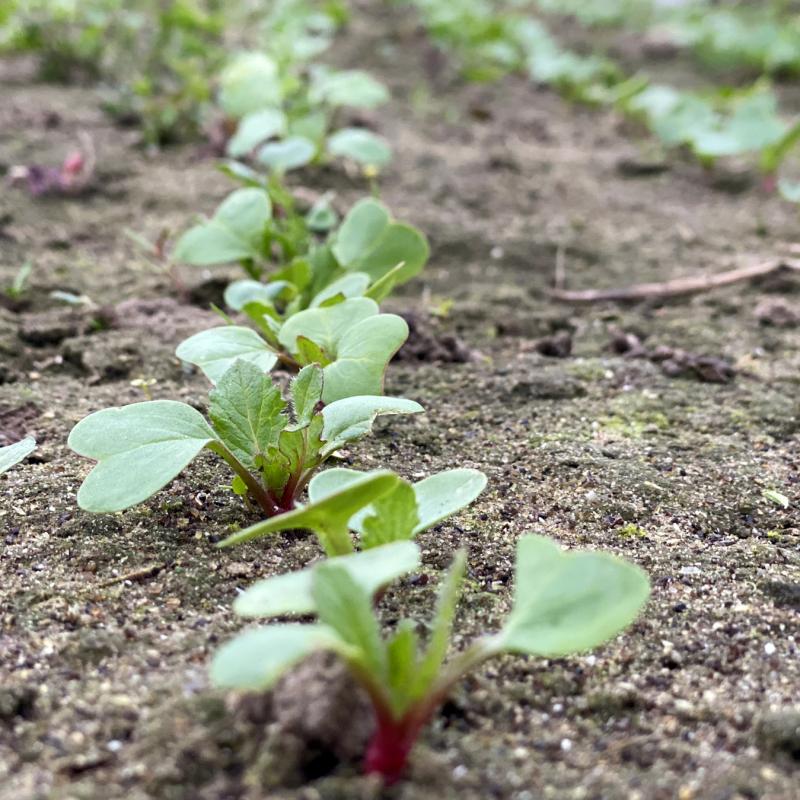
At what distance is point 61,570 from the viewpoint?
49.9 inches

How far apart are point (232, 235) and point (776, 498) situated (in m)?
1.23

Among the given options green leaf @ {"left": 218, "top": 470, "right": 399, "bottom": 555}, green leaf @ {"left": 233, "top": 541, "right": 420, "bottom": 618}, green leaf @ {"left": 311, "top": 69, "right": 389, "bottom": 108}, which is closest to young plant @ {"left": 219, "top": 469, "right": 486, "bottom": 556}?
green leaf @ {"left": 218, "top": 470, "right": 399, "bottom": 555}

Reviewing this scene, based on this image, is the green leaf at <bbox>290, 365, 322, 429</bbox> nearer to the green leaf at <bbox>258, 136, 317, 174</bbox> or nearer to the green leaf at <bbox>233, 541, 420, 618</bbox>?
the green leaf at <bbox>233, 541, 420, 618</bbox>

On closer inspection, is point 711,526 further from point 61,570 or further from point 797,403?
point 61,570

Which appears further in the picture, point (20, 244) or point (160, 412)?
point (20, 244)

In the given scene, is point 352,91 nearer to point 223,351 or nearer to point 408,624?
point 223,351

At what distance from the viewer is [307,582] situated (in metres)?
0.85

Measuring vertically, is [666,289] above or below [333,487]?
below

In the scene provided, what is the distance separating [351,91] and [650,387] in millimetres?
1726

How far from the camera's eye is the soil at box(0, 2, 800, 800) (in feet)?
3.09

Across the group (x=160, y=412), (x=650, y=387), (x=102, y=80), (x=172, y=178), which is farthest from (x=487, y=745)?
(x=102, y=80)

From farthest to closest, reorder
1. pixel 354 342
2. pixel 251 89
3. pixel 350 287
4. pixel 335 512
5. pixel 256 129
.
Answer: pixel 251 89, pixel 256 129, pixel 350 287, pixel 354 342, pixel 335 512

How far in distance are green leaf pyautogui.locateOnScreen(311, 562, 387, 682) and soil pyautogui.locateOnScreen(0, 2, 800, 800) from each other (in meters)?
0.05

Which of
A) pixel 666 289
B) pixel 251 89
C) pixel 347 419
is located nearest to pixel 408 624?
pixel 347 419
